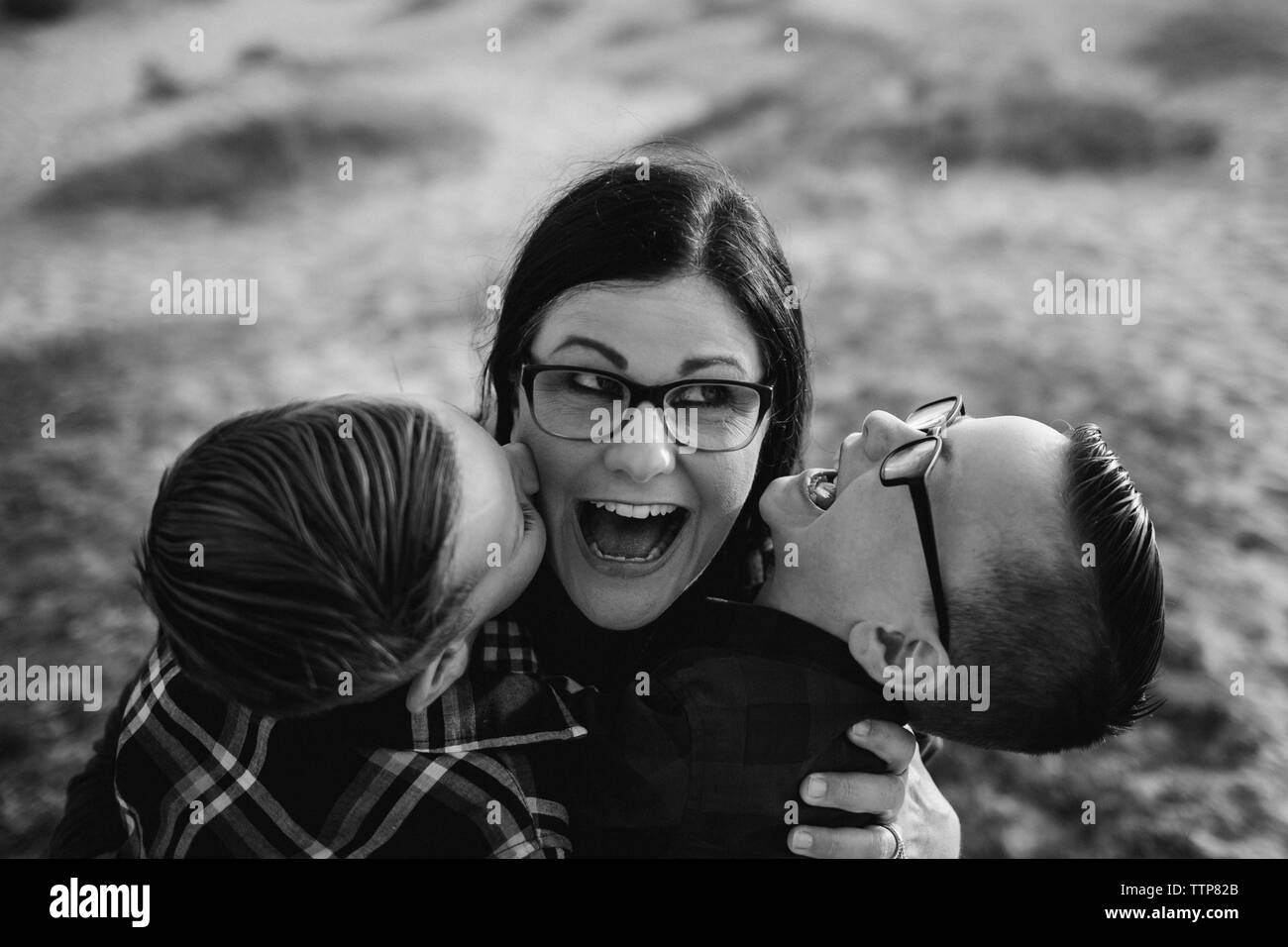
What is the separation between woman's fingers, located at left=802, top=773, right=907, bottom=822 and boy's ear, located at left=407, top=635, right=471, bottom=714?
60 cm

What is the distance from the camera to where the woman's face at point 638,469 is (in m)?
1.76

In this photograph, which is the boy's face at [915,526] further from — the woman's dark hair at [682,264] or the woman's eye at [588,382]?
the woman's eye at [588,382]

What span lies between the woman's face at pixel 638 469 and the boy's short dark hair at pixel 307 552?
14.8 inches

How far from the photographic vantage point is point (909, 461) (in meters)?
1.67

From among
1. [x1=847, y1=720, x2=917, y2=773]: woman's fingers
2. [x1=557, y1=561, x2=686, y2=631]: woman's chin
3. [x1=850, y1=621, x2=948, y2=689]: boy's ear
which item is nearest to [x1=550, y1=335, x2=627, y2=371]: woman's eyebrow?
[x1=557, y1=561, x2=686, y2=631]: woman's chin

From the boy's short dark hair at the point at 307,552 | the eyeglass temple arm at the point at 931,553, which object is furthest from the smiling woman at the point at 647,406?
the boy's short dark hair at the point at 307,552

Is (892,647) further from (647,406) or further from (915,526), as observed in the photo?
(647,406)

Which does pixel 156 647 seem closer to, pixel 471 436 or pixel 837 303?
pixel 471 436

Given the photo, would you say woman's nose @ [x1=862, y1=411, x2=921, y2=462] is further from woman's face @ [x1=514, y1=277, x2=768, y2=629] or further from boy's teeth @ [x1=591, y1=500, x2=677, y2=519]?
boy's teeth @ [x1=591, y1=500, x2=677, y2=519]

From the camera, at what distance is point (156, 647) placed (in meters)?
1.73

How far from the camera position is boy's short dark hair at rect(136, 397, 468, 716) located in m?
1.36

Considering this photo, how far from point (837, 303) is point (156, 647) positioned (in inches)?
184
